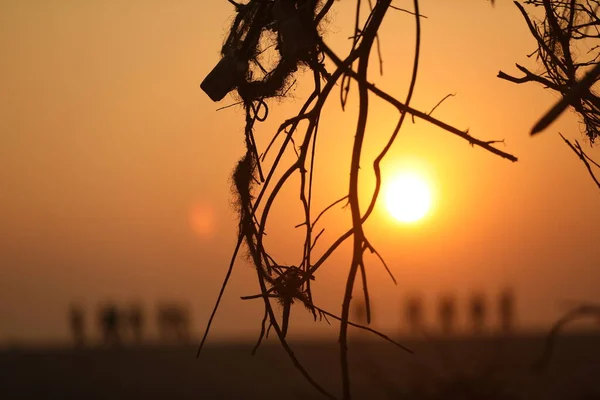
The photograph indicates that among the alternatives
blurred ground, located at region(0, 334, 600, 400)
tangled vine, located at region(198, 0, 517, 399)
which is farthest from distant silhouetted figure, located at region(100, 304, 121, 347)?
tangled vine, located at region(198, 0, 517, 399)

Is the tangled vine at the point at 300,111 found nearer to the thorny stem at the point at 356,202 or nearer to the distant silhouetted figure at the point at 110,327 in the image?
the thorny stem at the point at 356,202

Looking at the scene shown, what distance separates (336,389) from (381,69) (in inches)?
826

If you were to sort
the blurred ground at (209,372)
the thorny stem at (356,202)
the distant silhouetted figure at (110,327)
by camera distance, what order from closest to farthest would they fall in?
the thorny stem at (356,202), the blurred ground at (209,372), the distant silhouetted figure at (110,327)

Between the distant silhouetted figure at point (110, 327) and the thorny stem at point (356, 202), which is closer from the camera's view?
the thorny stem at point (356, 202)

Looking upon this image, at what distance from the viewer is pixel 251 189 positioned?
2.67 meters

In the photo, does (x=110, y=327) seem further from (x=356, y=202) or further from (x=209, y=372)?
(x=356, y=202)

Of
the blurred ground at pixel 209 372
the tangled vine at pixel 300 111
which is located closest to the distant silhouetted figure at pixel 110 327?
the blurred ground at pixel 209 372

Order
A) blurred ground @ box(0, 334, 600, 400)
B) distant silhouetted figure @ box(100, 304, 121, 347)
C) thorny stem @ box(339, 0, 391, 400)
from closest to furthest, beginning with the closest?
thorny stem @ box(339, 0, 391, 400), blurred ground @ box(0, 334, 600, 400), distant silhouetted figure @ box(100, 304, 121, 347)

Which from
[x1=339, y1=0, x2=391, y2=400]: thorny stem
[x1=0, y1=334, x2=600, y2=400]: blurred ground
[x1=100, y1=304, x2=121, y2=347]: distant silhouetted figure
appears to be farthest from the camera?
[x1=100, y1=304, x2=121, y2=347]: distant silhouetted figure

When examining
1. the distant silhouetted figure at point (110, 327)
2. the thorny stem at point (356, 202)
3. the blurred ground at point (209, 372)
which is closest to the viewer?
the thorny stem at point (356, 202)

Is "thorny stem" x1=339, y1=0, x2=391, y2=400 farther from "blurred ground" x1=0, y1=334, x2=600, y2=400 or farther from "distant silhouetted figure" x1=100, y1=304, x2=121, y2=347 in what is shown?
"distant silhouetted figure" x1=100, y1=304, x2=121, y2=347

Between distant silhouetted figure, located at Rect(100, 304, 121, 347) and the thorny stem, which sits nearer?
the thorny stem

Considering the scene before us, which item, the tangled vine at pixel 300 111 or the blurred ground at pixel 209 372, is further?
the blurred ground at pixel 209 372

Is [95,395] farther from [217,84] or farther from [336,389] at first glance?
[217,84]
